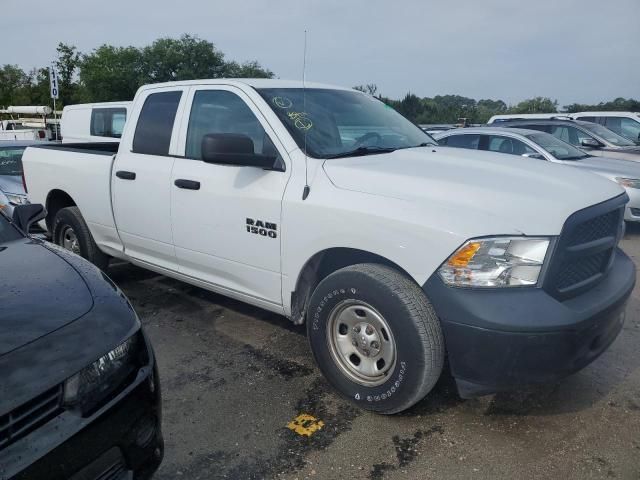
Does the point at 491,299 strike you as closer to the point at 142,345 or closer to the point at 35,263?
the point at 142,345

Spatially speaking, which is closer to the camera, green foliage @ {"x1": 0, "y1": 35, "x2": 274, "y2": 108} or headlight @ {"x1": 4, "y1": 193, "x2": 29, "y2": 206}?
headlight @ {"x1": 4, "y1": 193, "x2": 29, "y2": 206}

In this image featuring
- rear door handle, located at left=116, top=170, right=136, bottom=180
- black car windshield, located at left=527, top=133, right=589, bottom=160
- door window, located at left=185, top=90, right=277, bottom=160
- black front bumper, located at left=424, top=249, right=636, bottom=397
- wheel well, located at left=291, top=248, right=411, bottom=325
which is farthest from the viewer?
black car windshield, located at left=527, top=133, right=589, bottom=160

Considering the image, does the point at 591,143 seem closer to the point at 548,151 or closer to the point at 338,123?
the point at 548,151

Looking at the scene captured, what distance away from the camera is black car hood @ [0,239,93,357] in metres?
1.87

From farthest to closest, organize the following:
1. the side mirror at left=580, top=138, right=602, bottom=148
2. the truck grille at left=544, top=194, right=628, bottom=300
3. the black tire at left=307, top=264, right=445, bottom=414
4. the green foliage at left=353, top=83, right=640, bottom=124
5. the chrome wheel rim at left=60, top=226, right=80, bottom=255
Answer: the green foliage at left=353, top=83, right=640, bottom=124 → the side mirror at left=580, top=138, right=602, bottom=148 → the chrome wheel rim at left=60, top=226, right=80, bottom=255 → the black tire at left=307, top=264, right=445, bottom=414 → the truck grille at left=544, top=194, right=628, bottom=300

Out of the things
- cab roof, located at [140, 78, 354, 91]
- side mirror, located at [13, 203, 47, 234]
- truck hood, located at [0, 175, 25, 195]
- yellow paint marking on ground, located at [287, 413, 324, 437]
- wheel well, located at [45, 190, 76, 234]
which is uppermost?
cab roof, located at [140, 78, 354, 91]

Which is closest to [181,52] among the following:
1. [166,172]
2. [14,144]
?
[14,144]

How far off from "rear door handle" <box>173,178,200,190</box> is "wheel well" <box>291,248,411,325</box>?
105 cm

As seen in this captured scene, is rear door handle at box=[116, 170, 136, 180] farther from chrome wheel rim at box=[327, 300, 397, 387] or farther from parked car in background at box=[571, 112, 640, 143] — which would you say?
parked car in background at box=[571, 112, 640, 143]

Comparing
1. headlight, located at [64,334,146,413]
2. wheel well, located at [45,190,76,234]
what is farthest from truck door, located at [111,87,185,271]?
headlight, located at [64,334,146,413]

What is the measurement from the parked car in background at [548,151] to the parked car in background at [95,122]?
6.12 meters

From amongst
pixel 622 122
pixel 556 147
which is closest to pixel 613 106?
pixel 622 122

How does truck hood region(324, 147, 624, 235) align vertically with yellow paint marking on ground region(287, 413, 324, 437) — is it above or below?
above

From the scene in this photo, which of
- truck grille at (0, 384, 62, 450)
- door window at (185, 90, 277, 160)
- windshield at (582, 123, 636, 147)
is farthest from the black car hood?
windshield at (582, 123, 636, 147)
